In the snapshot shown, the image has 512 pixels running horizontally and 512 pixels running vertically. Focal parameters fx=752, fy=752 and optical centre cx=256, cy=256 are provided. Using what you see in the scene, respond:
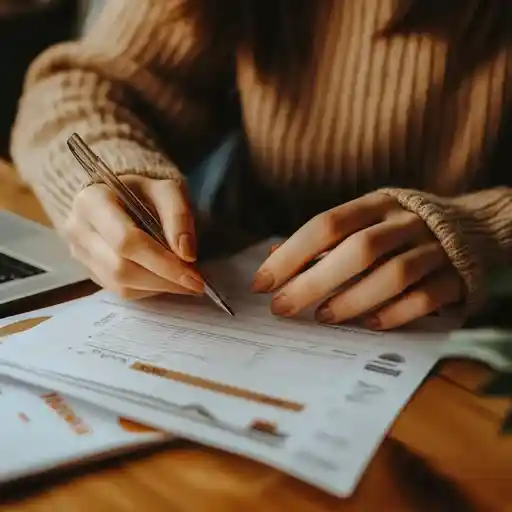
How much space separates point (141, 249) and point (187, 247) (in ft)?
0.11

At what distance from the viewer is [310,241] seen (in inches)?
21.7

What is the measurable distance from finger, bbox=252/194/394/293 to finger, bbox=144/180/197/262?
6 centimetres

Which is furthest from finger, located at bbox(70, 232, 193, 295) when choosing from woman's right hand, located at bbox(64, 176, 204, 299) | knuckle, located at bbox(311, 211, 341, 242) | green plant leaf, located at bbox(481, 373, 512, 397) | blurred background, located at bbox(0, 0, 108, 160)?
blurred background, located at bbox(0, 0, 108, 160)

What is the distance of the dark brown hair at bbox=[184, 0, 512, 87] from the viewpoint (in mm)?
770

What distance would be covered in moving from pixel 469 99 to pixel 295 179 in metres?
0.21

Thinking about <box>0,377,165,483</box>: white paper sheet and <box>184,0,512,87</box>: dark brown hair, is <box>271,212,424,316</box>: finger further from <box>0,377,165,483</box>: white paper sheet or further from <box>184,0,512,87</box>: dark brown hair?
<box>184,0,512,87</box>: dark brown hair

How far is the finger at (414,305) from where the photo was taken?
541 millimetres

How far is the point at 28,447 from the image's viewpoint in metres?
0.41

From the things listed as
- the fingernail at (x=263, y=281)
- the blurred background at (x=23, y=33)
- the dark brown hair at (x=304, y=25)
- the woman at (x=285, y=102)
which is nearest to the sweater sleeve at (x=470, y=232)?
the woman at (x=285, y=102)

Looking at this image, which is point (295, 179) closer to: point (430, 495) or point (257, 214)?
point (257, 214)

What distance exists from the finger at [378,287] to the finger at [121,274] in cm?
11

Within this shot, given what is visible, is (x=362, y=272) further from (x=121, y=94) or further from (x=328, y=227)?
(x=121, y=94)

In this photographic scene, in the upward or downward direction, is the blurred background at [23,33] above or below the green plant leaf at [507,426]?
above

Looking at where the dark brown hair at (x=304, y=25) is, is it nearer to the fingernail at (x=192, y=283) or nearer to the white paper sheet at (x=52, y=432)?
the fingernail at (x=192, y=283)
